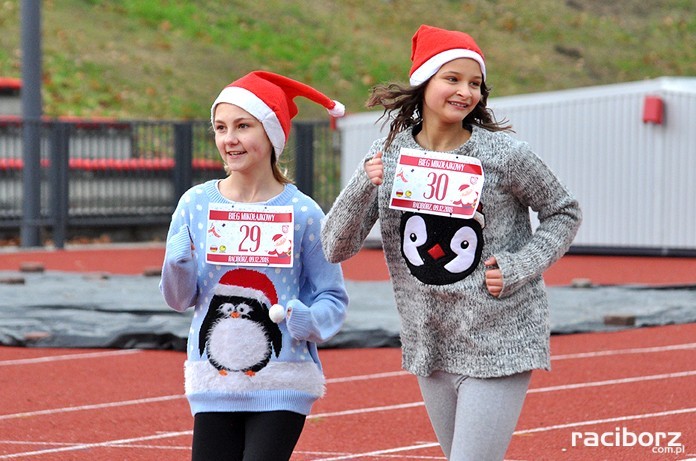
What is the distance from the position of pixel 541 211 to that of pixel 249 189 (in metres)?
0.92

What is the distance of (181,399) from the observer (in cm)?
775

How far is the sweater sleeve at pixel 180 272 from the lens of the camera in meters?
4.02

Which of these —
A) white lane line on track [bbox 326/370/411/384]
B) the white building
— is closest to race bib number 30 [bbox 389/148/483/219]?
white lane line on track [bbox 326/370/411/384]

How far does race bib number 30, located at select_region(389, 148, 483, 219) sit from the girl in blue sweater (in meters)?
0.33

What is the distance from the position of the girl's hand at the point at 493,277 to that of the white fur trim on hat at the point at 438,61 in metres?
A: 0.62

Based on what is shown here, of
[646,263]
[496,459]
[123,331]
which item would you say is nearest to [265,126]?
[496,459]

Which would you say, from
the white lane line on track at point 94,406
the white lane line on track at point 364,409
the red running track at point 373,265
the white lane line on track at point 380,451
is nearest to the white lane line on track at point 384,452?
the white lane line on track at point 380,451

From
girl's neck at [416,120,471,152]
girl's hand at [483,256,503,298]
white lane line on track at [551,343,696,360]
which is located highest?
girl's neck at [416,120,471,152]

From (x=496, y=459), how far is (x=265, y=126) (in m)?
1.25

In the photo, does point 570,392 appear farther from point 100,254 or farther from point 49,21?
point 49,21

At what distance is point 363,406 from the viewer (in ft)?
24.8

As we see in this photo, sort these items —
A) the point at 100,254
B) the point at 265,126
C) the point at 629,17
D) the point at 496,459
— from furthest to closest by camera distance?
the point at 629,17
the point at 100,254
the point at 265,126
the point at 496,459

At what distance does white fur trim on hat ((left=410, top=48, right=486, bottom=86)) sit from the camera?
4.16 m

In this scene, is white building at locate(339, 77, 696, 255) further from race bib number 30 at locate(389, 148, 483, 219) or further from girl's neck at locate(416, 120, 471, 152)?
race bib number 30 at locate(389, 148, 483, 219)
